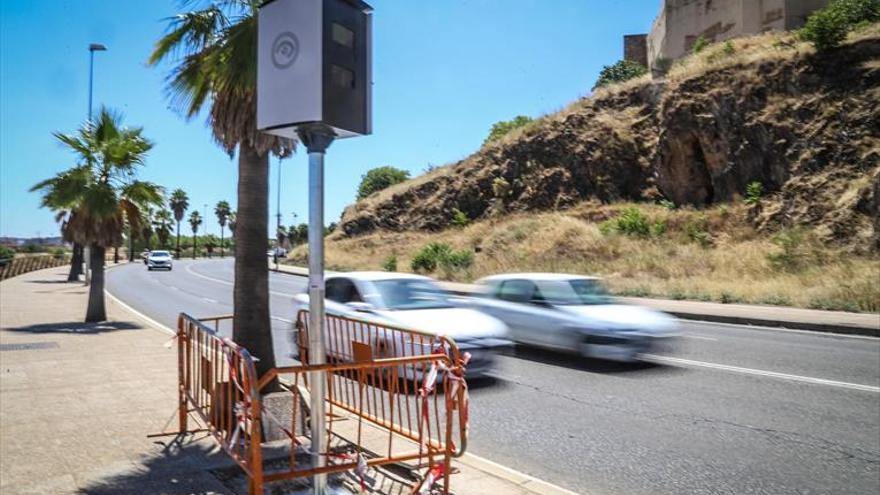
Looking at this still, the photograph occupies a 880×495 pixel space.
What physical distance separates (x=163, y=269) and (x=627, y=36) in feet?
182

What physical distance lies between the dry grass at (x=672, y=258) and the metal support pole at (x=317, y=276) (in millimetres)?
18182

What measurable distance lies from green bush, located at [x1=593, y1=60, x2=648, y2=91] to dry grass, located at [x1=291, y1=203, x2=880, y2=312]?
29.8 metres

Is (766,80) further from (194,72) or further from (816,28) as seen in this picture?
(194,72)

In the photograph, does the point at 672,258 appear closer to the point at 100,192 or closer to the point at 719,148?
the point at 719,148

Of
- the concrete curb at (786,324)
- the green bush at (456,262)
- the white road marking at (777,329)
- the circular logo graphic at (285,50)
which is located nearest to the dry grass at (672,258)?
the green bush at (456,262)

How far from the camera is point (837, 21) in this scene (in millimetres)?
33469

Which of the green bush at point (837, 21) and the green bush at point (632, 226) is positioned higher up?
the green bush at point (837, 21)

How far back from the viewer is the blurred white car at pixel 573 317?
1012 centimetres

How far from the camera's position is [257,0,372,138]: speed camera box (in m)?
3.83

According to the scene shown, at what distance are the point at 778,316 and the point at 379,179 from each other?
101 metres

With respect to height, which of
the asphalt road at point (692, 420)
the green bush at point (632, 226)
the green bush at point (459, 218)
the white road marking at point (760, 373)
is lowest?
the asphalt road at point (692, 420)


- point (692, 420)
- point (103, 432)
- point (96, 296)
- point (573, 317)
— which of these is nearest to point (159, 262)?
point (96, 296)

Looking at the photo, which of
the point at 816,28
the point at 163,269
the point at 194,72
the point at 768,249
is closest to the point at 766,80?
the point at 816,28

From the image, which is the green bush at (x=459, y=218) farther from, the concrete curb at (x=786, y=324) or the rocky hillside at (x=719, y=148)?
the concrete curb at (x=786, y=324)
